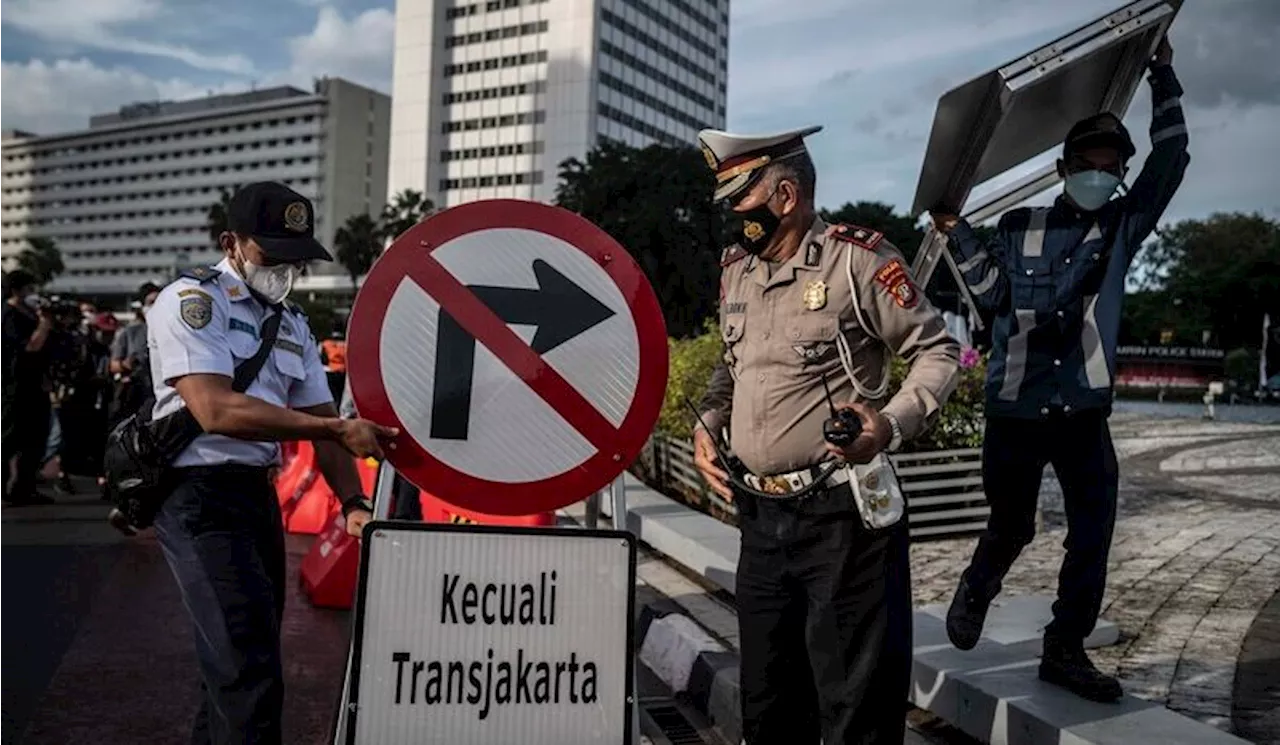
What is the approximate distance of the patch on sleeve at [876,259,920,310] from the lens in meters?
2.71

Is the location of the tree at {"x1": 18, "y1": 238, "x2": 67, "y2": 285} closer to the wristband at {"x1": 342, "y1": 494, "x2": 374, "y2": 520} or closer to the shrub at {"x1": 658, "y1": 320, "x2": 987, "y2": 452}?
the shrub at {"x1": 658, "y1": 320, "x2": 987, "y2": 452}

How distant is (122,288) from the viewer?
518ft

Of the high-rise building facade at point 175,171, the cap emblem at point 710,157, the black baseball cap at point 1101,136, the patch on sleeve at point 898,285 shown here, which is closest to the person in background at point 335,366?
the black baseball cap at point 1101,136

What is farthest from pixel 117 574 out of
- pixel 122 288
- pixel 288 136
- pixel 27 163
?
pixel 27 163

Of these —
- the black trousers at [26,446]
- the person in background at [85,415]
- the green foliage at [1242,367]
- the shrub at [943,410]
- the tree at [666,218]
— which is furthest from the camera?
the green foliage at [1242,367]

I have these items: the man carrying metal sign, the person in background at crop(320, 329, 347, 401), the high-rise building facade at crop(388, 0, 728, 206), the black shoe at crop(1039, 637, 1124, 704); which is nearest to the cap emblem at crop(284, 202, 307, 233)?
the man carrying metal sign

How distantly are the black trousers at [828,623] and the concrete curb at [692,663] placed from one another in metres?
1.29

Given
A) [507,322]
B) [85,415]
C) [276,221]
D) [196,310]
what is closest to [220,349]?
[196,310]

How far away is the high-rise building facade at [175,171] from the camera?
143 meters

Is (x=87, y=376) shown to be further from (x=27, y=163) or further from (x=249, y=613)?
(x=27, y=163)

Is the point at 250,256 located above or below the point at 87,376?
above

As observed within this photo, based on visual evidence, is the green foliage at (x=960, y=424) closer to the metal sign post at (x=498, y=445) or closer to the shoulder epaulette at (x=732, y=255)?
the shoulder epaulette at (x=732, y=255)

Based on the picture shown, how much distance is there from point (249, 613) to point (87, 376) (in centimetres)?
1180

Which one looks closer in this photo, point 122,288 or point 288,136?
point 288,136
